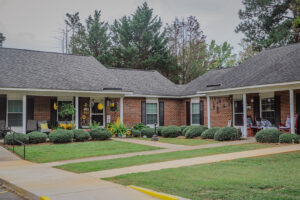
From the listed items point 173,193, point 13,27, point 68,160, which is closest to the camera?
point 173,193

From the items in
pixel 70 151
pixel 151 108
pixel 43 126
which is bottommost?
pixel 70 151

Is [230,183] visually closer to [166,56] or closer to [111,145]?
[111,145]

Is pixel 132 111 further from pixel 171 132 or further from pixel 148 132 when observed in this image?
pixel 171 132

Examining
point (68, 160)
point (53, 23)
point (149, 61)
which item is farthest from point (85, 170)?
point (53, 23)

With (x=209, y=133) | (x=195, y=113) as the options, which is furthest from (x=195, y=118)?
(x=209, y=133)

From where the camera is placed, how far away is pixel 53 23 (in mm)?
43844

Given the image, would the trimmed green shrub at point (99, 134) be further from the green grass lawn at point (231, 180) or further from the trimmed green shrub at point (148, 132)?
the green grass lawn at point (231, 180)

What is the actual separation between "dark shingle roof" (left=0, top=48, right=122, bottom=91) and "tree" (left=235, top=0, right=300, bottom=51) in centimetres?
1829

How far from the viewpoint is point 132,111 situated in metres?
24.0

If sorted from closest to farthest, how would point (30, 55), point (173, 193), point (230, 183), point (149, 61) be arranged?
point (173, 193) < point (230, 183) < point (30, 55) < point (149, 61)

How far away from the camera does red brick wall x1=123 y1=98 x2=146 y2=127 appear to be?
23.7m

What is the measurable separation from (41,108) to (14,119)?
1633 millimetres

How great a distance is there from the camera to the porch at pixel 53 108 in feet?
63.1

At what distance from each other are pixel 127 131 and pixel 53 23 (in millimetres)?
28582
